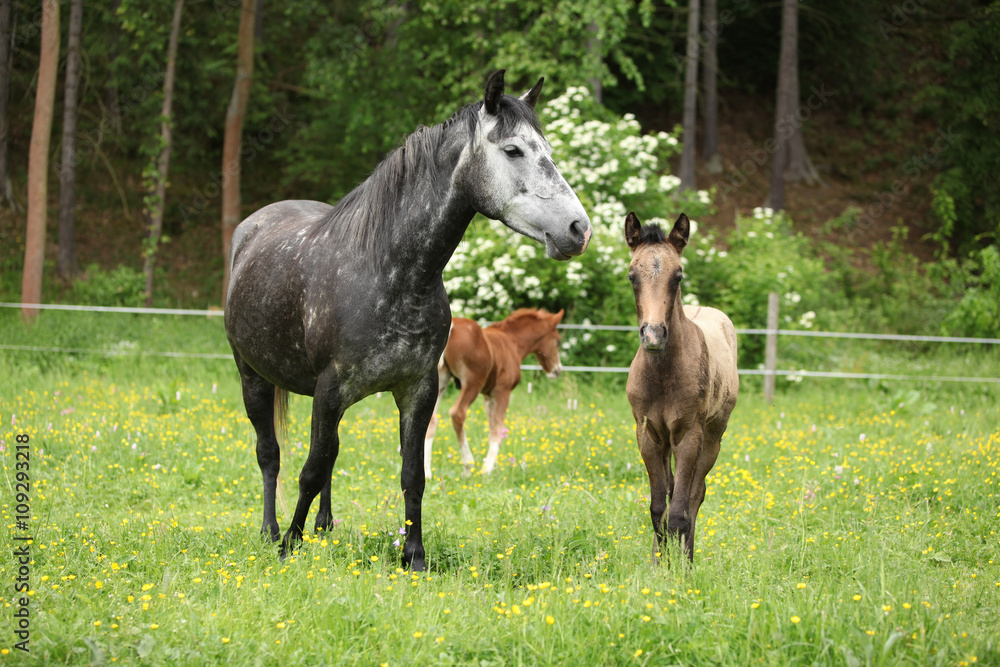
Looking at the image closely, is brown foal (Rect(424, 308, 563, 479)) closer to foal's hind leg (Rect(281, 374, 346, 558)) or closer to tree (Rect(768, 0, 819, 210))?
foal's hind leg (Rect(281, 374, 346, 558))

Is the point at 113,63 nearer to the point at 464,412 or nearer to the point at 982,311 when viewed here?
the point at 464,412

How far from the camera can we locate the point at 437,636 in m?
3.02

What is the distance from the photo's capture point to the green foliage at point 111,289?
16703mm

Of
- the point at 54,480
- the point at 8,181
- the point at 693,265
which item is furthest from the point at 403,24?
the point at 54,480

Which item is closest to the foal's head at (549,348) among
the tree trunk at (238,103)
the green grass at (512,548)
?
Answer: the green grass at (512,548)

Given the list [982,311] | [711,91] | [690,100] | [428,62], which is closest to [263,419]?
[428,62]

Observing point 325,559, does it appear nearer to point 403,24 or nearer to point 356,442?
point 356,442

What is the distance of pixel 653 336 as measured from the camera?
12.1 ft

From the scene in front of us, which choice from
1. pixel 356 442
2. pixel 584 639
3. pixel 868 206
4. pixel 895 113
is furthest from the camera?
pixel 895 113

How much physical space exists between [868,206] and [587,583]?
21.6 meters

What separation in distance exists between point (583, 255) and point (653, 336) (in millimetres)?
8568

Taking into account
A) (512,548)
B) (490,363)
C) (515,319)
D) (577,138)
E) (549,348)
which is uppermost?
(577,138)

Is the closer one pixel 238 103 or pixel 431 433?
pixel 431 433

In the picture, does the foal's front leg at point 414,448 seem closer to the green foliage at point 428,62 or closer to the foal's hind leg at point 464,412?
the foal's hind leg at point 464,412
